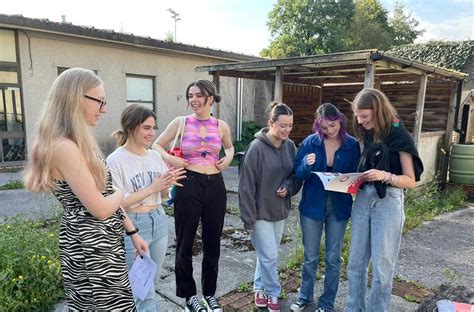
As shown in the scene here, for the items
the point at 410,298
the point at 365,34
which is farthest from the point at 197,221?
the point at 365,34

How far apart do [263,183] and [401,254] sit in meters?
2.44

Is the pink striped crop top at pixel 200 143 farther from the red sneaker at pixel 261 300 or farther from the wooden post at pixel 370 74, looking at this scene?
the wooden post at pixel 370 74

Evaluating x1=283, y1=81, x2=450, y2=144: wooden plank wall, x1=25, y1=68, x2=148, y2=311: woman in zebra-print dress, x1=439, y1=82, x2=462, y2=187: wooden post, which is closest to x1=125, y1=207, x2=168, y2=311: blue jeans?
x1=25, y1=68, x2=148, y2=311: woman in zebra-print dress

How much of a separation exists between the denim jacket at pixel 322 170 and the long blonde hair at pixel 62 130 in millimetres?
1522

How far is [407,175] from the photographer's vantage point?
7.16 ft

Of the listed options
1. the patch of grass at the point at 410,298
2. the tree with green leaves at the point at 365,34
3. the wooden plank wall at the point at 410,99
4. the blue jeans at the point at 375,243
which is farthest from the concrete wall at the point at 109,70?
the tree with green leaves at the point at 365,34

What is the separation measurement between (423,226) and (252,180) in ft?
12.4

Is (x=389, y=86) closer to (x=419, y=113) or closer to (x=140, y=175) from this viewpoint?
(x=419, y=113)

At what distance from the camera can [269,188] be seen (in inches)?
102

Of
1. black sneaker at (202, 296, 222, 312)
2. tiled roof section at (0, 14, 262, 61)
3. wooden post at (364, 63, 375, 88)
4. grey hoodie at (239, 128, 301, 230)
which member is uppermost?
tiled roof section at (0, 14, 262, 61)

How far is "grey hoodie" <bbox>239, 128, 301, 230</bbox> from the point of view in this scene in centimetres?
255

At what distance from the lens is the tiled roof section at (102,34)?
7418 millimetres

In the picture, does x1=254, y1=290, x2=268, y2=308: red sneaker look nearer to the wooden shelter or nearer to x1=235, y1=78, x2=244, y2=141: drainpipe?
the wooden shelter

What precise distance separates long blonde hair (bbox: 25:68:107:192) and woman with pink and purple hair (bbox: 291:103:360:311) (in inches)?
60.1
